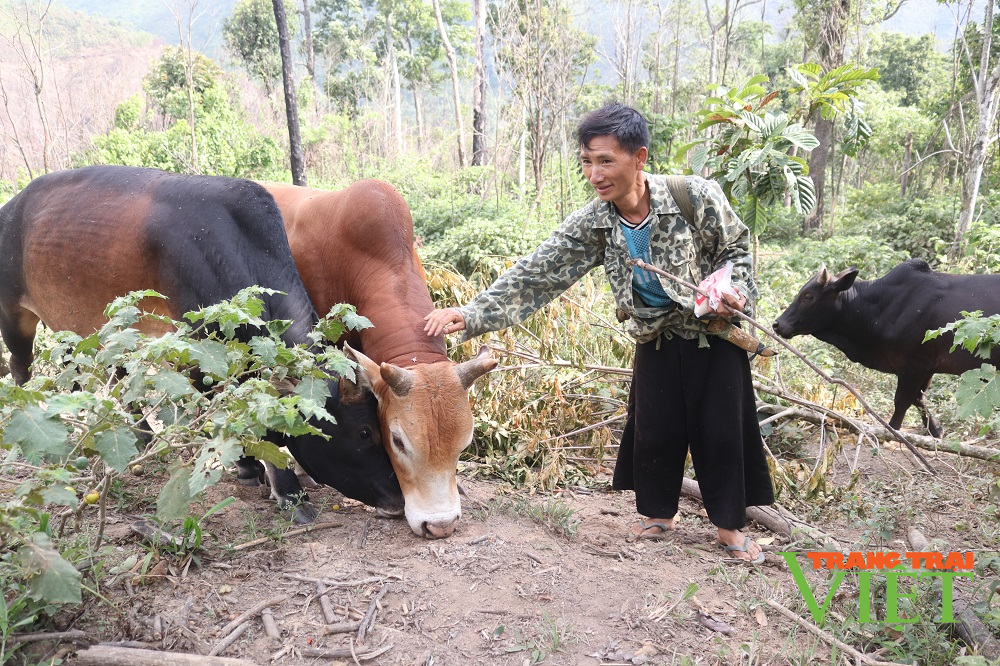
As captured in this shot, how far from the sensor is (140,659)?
2.31m

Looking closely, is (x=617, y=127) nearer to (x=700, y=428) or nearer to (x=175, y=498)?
(x=700, y=428)

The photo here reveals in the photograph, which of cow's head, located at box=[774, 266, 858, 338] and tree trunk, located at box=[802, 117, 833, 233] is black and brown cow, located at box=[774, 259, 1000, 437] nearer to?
cow's head, located at box=[774, 266, 858, 338]

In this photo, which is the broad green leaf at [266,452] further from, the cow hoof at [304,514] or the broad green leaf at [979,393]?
the broad green leaf at [979,393]

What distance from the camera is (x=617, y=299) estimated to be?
3262mm

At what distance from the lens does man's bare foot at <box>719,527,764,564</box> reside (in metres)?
3.34

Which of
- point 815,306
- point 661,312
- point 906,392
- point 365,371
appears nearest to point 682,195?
point 661,312

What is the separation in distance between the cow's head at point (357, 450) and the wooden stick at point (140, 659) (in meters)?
1.21

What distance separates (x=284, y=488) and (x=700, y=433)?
1980mm

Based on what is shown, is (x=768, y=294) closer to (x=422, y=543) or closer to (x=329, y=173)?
(x=422, y=543)

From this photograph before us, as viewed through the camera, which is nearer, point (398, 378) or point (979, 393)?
point (979, 393)

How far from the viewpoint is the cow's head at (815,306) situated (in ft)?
18.4

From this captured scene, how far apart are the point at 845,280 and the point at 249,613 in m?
4.61

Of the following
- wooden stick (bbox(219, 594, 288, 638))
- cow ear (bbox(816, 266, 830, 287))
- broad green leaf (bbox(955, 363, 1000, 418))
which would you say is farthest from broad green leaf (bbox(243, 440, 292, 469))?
cow ear (bbox(816, 266, 830, 287))

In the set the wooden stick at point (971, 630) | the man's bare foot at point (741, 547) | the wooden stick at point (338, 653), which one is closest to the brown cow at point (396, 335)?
the wooden stick at point (338, 653)
